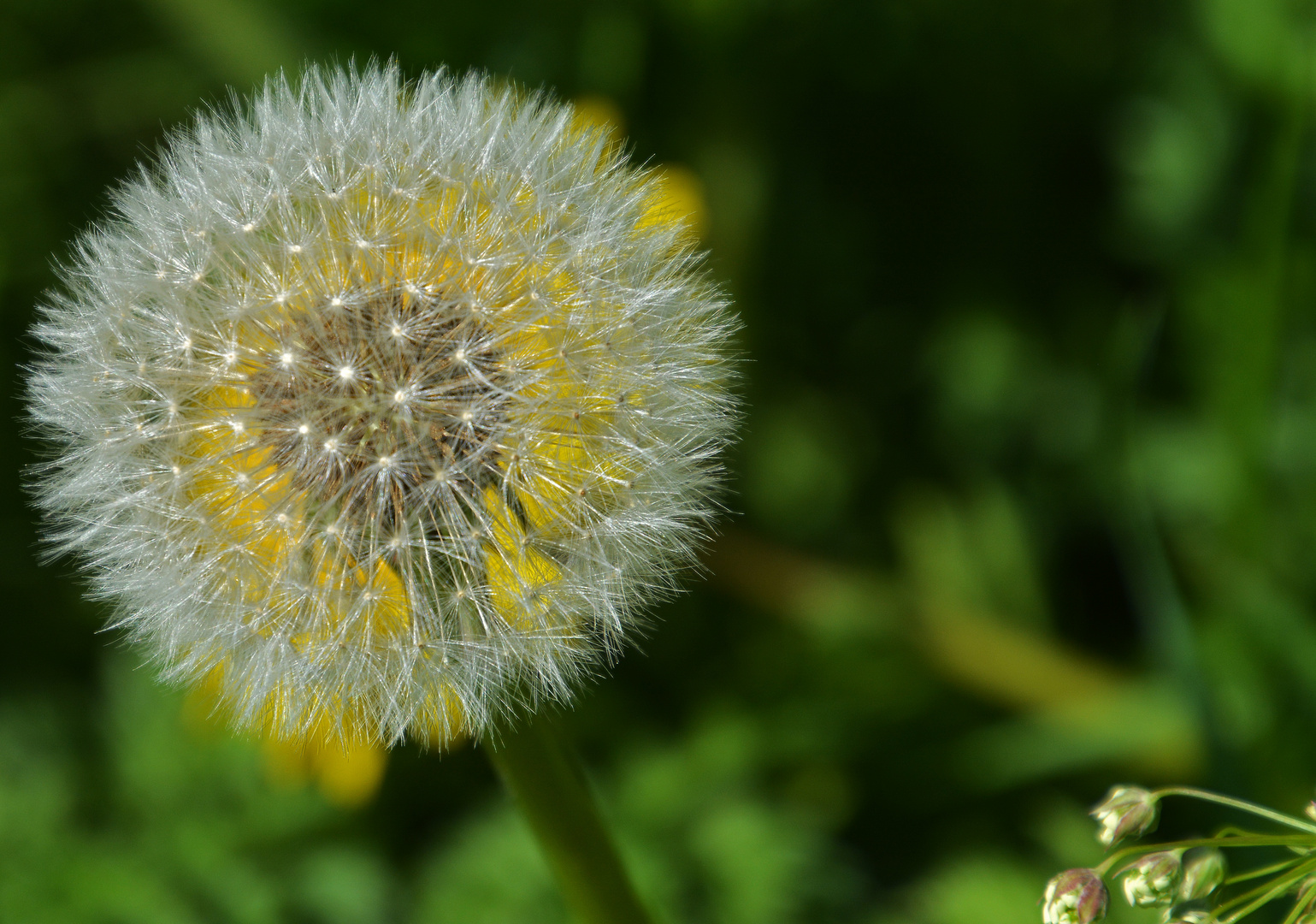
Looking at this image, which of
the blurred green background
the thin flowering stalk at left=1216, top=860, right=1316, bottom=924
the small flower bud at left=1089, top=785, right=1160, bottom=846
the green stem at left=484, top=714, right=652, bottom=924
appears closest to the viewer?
the thin flowering stalk at left=1216, top=860, right=1316, bottom=924

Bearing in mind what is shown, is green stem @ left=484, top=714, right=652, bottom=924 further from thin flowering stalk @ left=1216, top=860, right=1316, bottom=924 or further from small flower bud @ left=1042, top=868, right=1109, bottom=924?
thin flowering stalk @ left=1216, top=860, right=1316, bottom=924

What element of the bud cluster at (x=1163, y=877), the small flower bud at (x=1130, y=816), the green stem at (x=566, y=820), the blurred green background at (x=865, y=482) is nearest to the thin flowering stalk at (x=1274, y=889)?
the bud cluster at (x=1163, y=877)

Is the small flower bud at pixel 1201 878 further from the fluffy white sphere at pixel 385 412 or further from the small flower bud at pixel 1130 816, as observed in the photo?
the fluffy white sphere at pixel 385 412

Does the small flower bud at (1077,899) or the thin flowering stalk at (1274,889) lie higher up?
the small flower bud at (1077,899)

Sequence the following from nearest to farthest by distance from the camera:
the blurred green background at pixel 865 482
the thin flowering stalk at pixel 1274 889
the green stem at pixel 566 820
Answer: the thin flowering stalk at pixel 1274 889, the green stem at pixel 566 820, the blurred green background at pixel 865 482

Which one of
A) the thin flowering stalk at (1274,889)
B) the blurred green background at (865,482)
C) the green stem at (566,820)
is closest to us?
the thin flowering stalk at (1274,889)

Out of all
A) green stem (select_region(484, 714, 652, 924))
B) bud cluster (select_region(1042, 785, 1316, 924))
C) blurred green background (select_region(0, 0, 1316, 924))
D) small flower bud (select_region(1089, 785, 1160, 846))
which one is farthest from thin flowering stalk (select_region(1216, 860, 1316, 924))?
blurred green background (select_region(0, 0, 1316, 924))
